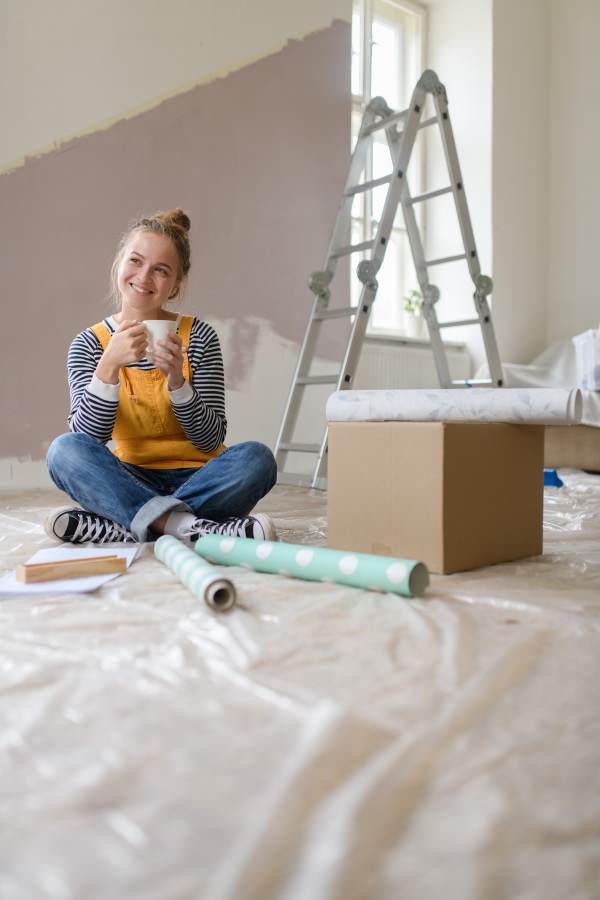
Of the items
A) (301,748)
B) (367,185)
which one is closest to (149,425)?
(301,748)

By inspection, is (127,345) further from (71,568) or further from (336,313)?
(336,313)

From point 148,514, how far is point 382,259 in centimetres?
151

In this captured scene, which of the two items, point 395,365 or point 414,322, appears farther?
point 414,322

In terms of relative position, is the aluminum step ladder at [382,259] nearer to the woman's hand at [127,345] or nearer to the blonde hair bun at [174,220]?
the blonde hair bun at [174,220]

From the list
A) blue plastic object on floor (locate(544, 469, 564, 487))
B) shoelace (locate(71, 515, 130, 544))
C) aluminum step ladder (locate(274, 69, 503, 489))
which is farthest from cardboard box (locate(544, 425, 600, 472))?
shoelace (locate(71, 515, 130, 544))

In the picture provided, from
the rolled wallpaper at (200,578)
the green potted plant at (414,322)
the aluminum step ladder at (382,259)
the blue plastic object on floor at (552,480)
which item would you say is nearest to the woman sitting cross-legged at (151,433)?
the rolled wallpaper at (200,578)

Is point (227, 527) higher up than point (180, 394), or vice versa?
point (180, 394)

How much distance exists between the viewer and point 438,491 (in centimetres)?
107

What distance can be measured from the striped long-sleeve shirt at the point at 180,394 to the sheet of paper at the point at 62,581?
27 cm

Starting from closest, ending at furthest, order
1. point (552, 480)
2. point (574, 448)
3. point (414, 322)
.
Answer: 1. point (552, 480)
2. point (574, 448)
3. point (414, 322)

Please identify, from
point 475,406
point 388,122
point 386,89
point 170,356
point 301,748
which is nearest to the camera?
point 301,748

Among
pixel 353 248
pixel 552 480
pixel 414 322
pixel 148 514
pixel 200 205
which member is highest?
pixel 200 205

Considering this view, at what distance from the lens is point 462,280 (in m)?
3.97

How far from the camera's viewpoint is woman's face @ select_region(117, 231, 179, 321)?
143 centimetres
